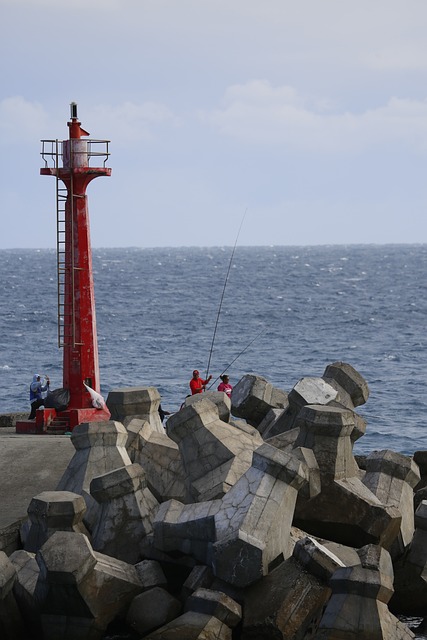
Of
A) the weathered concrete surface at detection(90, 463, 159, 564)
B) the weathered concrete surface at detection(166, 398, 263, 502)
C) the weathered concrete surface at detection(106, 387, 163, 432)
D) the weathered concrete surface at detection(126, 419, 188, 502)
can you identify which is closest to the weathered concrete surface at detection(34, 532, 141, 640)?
the weathered concrete surface at detection(90, 463, 159, 564)

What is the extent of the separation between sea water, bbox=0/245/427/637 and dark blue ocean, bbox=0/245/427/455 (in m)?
0.06

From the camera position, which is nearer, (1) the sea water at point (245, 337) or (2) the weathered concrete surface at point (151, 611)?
(2) the weathered concrete surface at point (151, 611)

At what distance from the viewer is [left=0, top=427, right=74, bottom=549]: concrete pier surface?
32.8ft

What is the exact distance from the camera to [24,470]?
37.9ft

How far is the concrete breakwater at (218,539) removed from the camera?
291 inches

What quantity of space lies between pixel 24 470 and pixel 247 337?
111 ft

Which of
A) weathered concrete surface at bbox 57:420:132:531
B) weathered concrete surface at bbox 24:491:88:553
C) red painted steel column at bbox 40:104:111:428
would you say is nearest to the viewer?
weathered concrete surface at bbox 24:491:88:553

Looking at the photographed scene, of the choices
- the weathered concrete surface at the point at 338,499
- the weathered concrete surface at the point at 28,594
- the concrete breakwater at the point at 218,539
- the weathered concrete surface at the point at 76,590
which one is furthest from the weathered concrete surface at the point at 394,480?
the weathered concrete surface at the point at 28,594

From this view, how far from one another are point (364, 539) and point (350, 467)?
73 cm

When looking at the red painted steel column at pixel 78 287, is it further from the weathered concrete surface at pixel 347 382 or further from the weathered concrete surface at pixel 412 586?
the weathered concrete surface at pixel 412 586

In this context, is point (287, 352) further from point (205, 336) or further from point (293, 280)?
point (293, 280)

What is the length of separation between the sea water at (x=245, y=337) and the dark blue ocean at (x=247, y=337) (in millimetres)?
58

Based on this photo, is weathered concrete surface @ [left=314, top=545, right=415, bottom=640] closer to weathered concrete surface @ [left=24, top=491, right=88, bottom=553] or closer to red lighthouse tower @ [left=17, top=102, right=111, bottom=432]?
weathered concrete surface @ [left=24, top=491, right=88, bottom=553]

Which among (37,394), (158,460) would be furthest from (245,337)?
(158,460)
